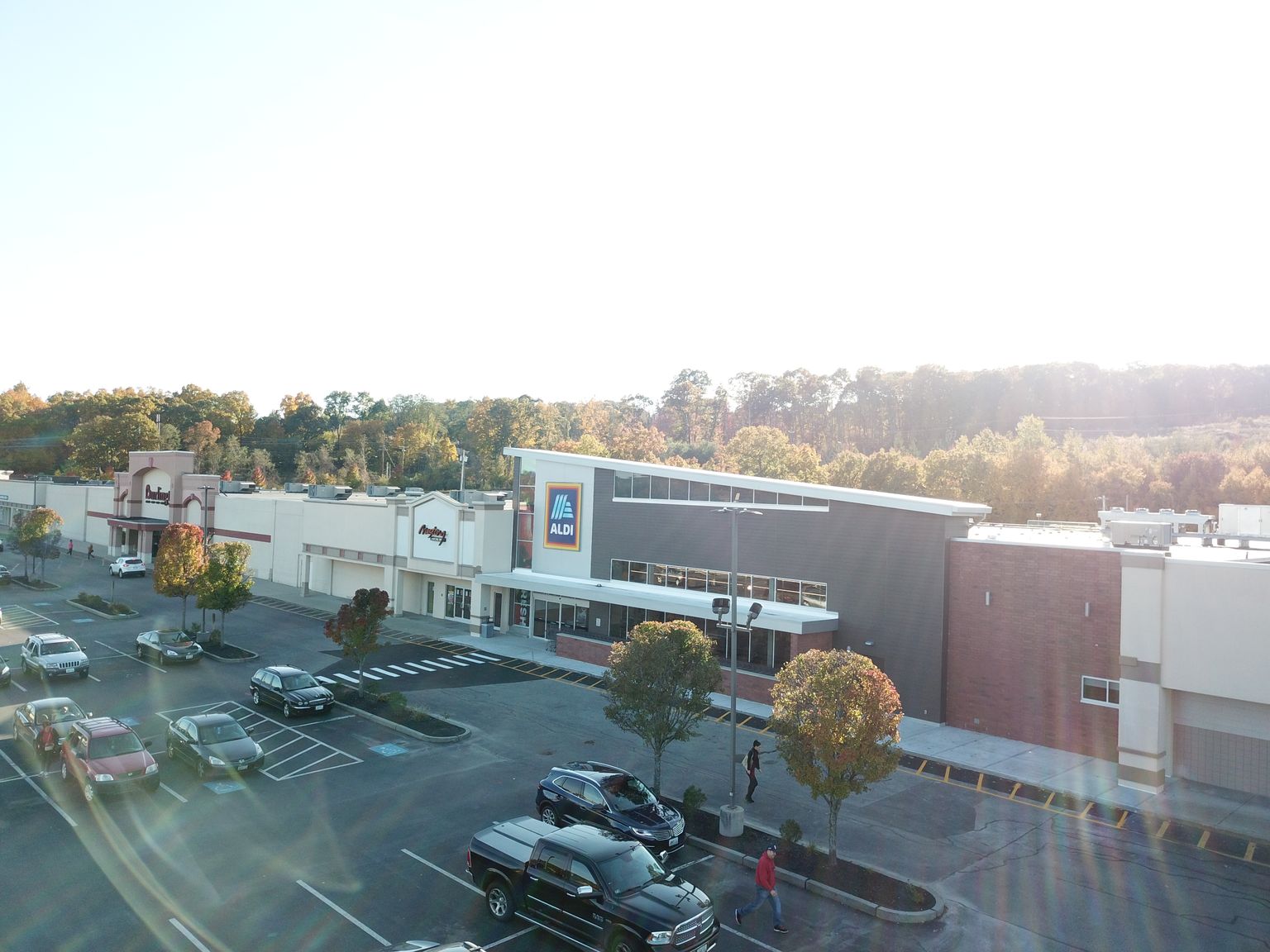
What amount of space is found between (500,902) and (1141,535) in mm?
21986

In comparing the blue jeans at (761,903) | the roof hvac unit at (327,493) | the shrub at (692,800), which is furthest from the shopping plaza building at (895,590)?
the blue jeans at (761,903)

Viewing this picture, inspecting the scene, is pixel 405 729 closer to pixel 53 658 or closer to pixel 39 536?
pixel 53 658

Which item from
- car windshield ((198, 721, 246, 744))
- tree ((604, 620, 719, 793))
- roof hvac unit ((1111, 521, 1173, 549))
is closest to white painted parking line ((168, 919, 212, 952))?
car windshield ((198, 721, 246, 744))

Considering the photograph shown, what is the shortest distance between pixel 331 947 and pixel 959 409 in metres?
121

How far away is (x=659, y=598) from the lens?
3794 cm

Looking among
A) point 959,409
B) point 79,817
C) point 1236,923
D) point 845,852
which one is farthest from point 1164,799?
point 959,409

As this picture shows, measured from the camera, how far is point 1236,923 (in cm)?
1605

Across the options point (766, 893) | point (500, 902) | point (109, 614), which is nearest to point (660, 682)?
point (766, 893)

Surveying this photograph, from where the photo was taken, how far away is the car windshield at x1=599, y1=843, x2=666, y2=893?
14.1 m

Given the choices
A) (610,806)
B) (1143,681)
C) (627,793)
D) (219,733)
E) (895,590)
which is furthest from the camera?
(895,590)

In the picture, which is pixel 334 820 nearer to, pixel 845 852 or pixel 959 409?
pixel 845 852

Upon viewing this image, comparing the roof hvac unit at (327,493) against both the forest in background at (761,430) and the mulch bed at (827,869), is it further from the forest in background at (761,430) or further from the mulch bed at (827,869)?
the mulch bed at (827,869)

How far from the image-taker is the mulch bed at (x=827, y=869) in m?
16.3

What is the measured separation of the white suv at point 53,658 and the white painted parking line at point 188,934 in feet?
75.9
